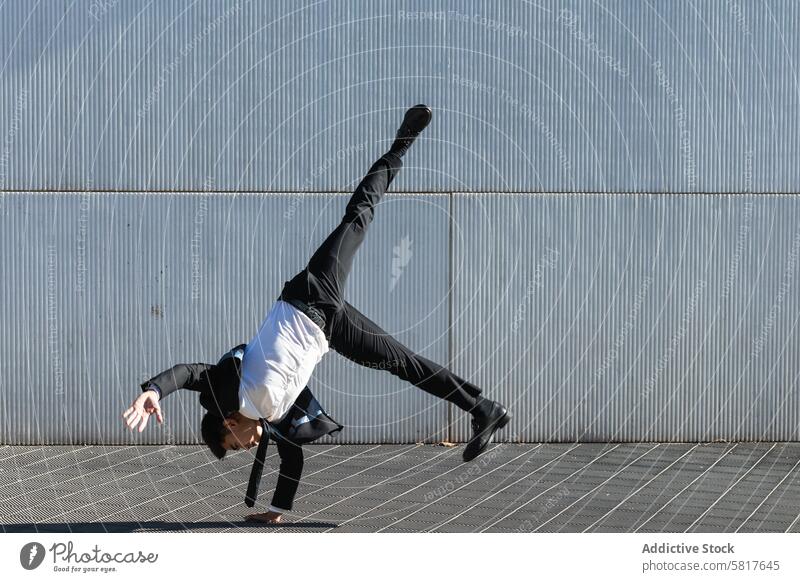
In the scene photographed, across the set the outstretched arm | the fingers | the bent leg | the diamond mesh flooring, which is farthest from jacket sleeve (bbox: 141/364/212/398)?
the diamond mesh flooring

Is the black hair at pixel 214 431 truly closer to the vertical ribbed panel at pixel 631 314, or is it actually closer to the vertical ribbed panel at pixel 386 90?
the vertical ribbed panel at pixel 386 90

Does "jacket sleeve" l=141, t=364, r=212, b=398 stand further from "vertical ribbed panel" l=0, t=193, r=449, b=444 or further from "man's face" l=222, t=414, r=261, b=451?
"vertical ribbed panel" l=0, t=193, r=449, b=444

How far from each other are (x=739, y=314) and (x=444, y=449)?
10.4ft

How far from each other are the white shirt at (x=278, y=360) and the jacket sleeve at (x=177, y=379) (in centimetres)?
34

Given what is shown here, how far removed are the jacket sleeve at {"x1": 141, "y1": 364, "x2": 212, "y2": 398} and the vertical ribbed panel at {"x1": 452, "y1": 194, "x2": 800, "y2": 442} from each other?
4.58 m

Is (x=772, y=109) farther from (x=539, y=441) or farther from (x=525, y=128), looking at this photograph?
(x=539, y=441)

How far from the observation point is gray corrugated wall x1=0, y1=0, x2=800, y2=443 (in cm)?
1081

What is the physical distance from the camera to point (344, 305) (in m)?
7.76

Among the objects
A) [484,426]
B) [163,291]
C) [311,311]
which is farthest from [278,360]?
[163,291]

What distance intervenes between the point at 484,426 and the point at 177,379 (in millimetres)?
2210

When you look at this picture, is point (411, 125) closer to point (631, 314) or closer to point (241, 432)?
point (241, 432)

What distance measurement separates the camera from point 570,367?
11492mm

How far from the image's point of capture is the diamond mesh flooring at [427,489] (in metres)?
8.25

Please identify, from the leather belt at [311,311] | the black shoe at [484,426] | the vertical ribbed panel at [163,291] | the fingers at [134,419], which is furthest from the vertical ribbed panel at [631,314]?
the fingers at [134,419]
